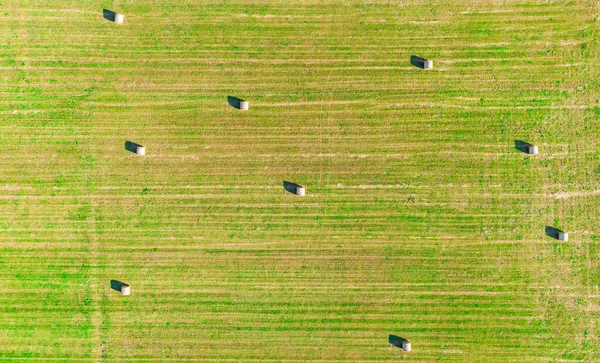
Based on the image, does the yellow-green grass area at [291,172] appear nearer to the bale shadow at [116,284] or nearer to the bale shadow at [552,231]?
the bale shadow at [116,284]

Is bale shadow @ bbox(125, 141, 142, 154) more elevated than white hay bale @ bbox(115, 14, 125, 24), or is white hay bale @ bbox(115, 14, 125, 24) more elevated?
white hay bale @ bbox(115, 14, 125, 24)

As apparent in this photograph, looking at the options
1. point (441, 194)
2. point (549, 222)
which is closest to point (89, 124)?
Answer: point (441, 194)

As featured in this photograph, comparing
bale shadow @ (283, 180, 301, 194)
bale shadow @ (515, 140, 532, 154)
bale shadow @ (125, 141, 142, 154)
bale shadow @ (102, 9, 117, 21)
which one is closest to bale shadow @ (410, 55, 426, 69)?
bale shadow @ (515, 140, 532, 154)

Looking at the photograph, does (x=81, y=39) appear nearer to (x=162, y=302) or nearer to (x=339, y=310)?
(x=162, y=302)

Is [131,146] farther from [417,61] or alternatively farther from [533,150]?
[533,150]

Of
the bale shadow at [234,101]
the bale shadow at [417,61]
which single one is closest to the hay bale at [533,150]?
the bale shadow at [417,61]

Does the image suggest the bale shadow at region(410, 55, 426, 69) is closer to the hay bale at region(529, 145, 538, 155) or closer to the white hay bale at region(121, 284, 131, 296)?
the hay bale at region(529, 145, 538, 155)

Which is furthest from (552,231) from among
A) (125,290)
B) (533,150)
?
(125,290)

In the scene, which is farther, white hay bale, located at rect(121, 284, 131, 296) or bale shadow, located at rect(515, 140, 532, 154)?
bale shadow, located at rect(515, 140, 532, 154)

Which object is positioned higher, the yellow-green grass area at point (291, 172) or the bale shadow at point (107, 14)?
the bale shadow at point (107, 14)
